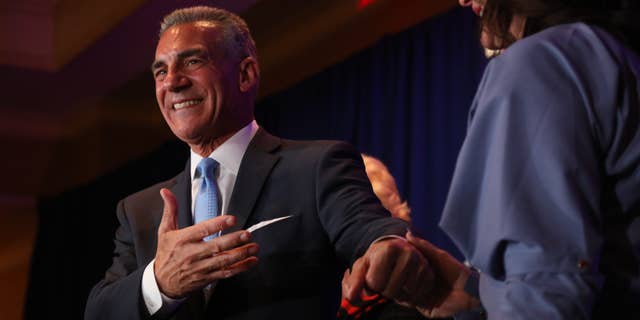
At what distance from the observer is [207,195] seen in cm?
179

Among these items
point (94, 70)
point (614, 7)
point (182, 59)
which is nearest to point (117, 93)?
point (94, 70)

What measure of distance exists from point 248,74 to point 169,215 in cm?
40

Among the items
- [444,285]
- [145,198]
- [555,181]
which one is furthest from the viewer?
[145,198]

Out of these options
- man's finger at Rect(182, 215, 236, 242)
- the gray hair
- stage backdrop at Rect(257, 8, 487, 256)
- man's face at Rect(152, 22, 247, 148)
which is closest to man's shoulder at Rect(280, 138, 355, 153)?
man's face at Rect(152, 22, 247, 148)

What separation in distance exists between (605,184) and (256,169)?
0.83m

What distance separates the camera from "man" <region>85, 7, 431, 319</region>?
159cm

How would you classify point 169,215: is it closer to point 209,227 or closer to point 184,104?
point 209,227

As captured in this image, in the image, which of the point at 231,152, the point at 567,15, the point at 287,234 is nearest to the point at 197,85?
the point at 231,152

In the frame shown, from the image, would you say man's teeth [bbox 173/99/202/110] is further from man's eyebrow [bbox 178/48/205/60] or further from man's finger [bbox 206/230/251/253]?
man's finger [bbox 206/230/251/253]

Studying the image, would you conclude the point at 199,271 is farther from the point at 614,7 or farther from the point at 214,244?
the point at 614,7

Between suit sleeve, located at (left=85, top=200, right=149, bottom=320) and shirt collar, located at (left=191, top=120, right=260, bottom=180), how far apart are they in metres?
0.19

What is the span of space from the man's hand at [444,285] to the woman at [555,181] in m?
0.17

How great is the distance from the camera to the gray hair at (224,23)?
1.92 metres

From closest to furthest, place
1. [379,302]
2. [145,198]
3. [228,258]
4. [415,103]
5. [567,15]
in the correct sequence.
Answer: [567,15]
[228,258]
[145,198]
[379,302]
[415,103]
